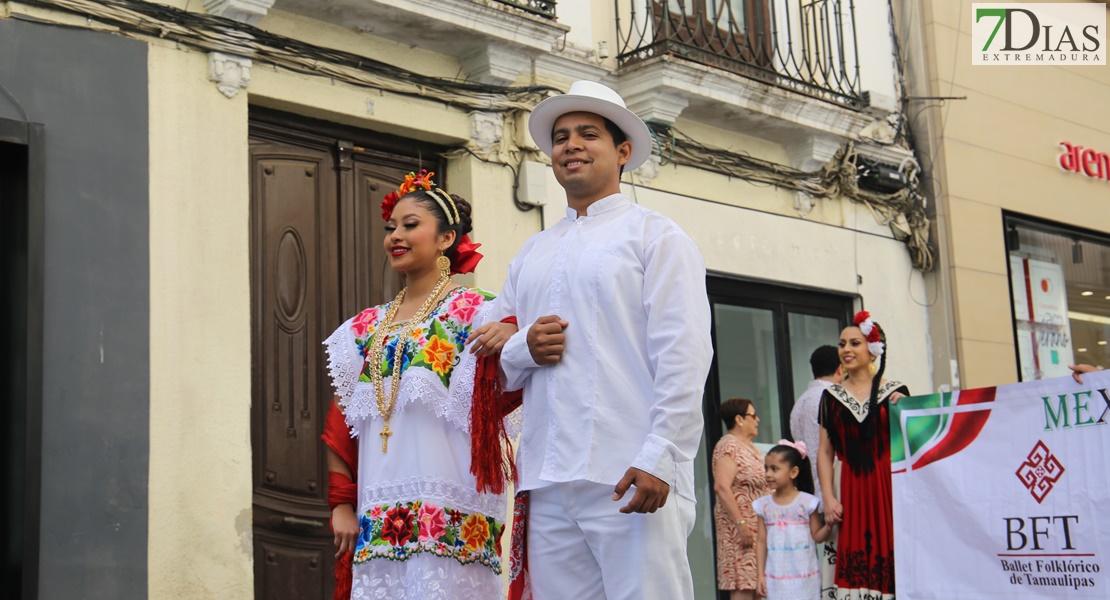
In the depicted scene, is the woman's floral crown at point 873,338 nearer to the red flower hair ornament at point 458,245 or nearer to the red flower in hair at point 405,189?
the red flower hair ornament at point 458,245

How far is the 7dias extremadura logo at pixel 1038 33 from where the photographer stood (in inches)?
521

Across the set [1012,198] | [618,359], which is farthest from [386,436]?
[1012,198]

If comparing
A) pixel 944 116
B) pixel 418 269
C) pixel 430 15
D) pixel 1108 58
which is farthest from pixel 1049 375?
pixel 418 269

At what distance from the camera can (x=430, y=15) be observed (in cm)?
835

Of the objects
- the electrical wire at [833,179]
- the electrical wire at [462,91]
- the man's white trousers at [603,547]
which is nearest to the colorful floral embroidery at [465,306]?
the man's white trousers at [603,547]

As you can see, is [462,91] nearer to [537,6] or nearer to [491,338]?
[537,6]

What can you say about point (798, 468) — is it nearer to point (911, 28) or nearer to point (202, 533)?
point (202, 533)

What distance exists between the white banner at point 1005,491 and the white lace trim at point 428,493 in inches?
125

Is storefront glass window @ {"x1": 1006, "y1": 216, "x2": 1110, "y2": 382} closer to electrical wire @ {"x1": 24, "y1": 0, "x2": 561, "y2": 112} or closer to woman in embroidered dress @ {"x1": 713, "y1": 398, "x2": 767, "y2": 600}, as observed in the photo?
woman in embroidered dress @ {"x1": 713, "y1": 398, "x2": 767, "y2": 600}

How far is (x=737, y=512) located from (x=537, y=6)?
347cm

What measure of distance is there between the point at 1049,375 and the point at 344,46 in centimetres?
775

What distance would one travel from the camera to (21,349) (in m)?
6.66

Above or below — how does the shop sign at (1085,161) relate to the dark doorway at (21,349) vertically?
above

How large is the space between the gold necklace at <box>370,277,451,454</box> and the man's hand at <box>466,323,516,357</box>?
59 centimetres
